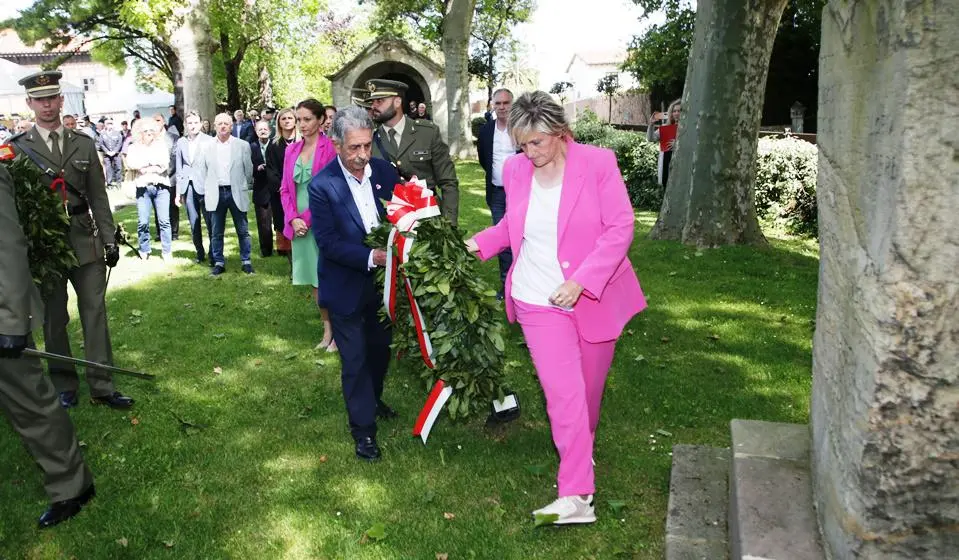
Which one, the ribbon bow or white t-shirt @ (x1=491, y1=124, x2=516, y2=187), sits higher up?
Answer: white t-shirt @ (x1=491, y1=124, x2=516, y2=187)

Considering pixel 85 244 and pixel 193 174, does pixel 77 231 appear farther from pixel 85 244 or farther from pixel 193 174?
pixel 193 174

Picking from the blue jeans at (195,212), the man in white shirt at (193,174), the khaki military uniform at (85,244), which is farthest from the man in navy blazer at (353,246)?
the blue jeans at (195,212)

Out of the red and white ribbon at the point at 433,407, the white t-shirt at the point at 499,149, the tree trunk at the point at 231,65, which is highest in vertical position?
the tree trunk at the point at 231,65

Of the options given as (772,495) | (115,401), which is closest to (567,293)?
(772,495)

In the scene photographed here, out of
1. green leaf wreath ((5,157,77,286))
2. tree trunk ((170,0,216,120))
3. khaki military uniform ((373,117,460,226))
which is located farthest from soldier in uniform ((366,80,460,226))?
tree trunk ((170,0,216,120))

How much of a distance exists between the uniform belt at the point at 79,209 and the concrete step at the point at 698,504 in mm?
4650

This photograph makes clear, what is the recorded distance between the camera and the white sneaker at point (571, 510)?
431 centimetres

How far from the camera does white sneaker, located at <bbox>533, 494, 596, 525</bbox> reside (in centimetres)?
431

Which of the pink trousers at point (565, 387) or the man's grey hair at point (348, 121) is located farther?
the man's grey hair at point (348, 121)

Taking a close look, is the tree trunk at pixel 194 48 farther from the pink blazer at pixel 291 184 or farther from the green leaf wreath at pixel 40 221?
the green leaf wreath at pixel 40 221

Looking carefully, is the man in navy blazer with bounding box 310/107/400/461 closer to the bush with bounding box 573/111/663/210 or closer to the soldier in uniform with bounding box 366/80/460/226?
the soldier in uniform with bounding box 366/80/460/226

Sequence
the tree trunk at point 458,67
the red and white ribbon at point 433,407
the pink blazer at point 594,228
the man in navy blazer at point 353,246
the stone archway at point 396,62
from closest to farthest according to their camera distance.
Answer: the pink blazer at point 594,228 < the man in navy blazer at point 353,246 < the red and white ribbon at point 433,407 < the tree trunk at point 458,67 < the stone archway at point 396,62

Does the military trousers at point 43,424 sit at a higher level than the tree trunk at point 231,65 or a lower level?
lower

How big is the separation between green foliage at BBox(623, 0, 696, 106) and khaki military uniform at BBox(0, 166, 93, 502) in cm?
3511
